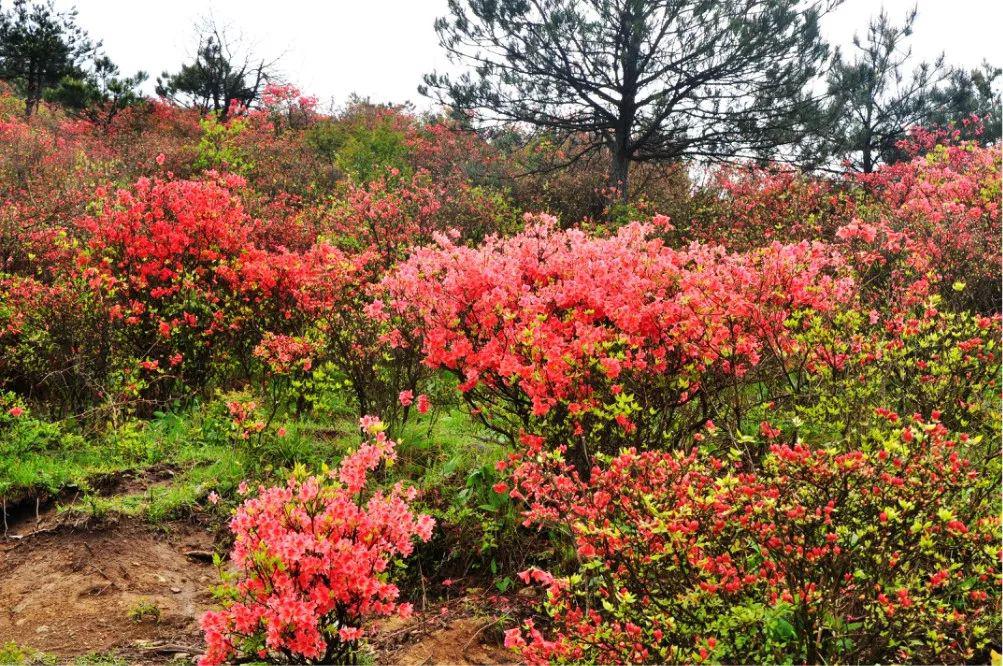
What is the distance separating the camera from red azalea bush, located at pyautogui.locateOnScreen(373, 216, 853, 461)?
4406 mm

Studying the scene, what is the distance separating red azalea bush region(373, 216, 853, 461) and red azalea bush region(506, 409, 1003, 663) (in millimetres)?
1066

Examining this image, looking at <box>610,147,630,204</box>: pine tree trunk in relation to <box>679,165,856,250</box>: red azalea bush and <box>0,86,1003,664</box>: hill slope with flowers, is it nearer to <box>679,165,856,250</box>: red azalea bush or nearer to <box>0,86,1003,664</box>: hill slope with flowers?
<box>679,165,856,250</box>: red azalea bush

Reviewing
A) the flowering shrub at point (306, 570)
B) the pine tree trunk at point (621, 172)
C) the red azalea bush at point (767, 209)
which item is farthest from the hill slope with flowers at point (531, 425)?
the pine tree trunk at point (621, 172)

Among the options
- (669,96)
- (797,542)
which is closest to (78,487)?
(797,542)

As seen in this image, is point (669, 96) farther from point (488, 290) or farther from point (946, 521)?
point (946, 521)

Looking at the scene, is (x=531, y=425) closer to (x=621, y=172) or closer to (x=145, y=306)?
(x=145, y=306)

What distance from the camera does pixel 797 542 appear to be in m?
2.94

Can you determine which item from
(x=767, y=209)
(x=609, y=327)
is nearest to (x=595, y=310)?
(x=609, y=327)

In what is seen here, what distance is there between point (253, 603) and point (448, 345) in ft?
7.92

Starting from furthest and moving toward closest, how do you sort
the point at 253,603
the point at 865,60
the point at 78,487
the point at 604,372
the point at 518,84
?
the point at 865,60
the point at 518,84
the point at 78,487
the point at 604,372
the point at 253,603

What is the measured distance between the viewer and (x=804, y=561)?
2.85 m

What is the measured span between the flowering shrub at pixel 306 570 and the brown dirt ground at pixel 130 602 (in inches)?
48.3

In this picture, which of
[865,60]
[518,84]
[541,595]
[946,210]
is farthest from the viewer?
[865,60]

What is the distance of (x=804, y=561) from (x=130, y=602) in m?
4.17
